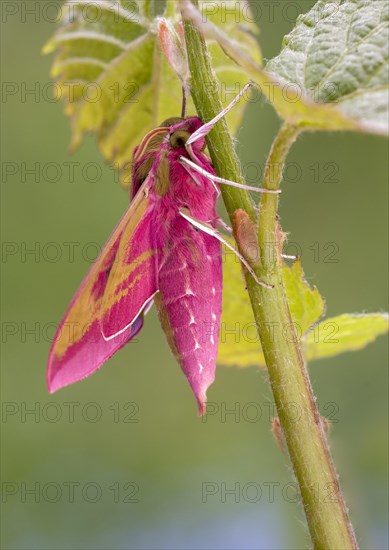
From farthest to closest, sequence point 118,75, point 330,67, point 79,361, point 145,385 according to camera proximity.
A: point 145,385, point 118,75, point 79,361, point 330,67

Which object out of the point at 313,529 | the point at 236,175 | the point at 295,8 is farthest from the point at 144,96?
the point at 295,8

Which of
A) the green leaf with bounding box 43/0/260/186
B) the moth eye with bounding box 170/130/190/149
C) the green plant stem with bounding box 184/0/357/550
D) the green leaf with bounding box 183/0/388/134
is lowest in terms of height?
the green plant stem with bounding box 184/0/357/550

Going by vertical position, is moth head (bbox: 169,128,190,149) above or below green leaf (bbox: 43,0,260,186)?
below

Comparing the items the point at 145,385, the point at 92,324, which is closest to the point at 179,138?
the point at 92,324

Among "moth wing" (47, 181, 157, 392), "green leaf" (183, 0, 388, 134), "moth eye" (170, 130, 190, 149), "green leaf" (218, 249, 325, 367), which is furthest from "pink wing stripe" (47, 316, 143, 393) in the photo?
"green leaf" (183, 0, 388, 134)

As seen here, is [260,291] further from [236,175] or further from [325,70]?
[325,70]

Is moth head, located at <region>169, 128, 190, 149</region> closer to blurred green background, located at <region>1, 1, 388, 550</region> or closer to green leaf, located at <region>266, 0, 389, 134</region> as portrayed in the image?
green leaf, located at <region>266, 0, 389, 134</region>

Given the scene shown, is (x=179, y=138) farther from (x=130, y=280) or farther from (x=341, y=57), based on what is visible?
(x=341, y=57)
